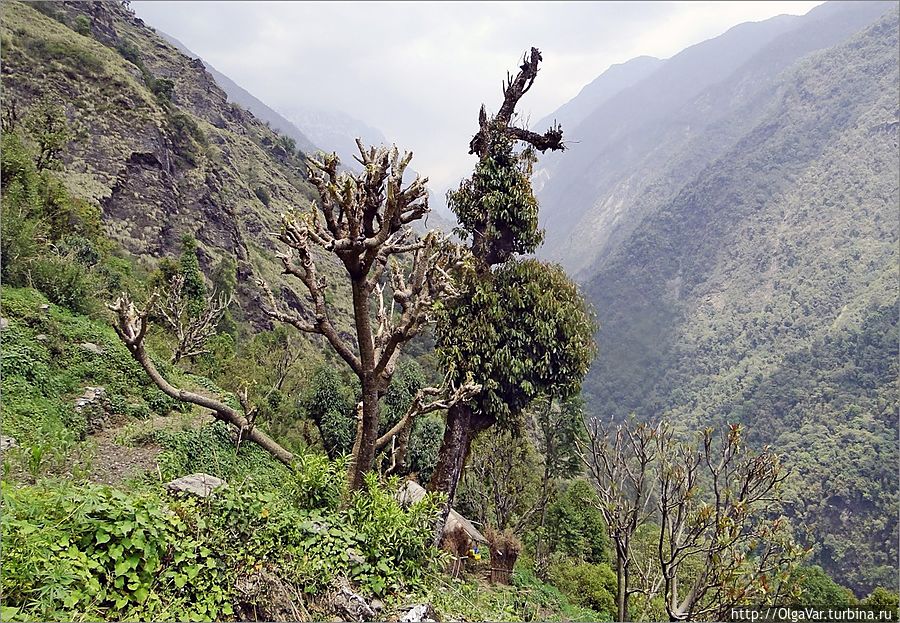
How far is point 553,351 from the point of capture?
30.1ft

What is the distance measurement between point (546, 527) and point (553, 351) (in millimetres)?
12726

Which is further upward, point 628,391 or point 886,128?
point 886,128

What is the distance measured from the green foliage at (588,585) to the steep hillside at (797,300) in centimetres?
1340

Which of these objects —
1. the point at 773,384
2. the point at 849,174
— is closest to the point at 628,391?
the point at 773,384

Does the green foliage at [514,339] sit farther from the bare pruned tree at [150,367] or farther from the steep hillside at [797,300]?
the steep hillside at [797,300]

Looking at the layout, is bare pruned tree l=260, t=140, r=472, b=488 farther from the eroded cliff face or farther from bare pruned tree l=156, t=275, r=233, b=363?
the eroded cliff face

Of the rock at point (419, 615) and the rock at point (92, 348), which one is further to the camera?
the rock at point (92, 348)

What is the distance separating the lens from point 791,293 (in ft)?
263

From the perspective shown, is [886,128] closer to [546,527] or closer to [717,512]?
[546,527]

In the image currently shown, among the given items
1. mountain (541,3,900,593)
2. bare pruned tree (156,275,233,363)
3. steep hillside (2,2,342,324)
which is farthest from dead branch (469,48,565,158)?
steep hillside (2,2,342,324)

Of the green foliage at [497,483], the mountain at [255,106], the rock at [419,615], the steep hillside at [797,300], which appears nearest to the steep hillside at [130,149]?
the green foliage at [497,483]

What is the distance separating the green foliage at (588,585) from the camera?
1309 centimetres

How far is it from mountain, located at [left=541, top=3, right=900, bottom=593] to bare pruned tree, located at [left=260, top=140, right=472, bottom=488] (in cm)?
2253

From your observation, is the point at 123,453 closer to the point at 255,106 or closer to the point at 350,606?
the point at 350,606
